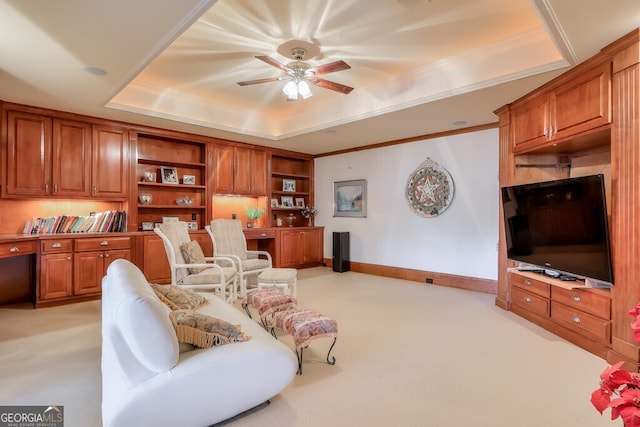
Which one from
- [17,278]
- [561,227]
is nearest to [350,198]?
[561,227]

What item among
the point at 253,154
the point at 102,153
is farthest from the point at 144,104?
the point at 253,154

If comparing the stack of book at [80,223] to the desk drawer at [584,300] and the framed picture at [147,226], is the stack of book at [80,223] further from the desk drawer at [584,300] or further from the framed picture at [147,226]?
the desk drawer at [584,300]

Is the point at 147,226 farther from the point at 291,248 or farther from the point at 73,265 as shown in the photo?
the point at 291,248

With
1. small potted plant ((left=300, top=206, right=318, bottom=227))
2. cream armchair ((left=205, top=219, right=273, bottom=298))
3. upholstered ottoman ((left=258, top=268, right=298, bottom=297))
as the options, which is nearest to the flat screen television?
upholstered ottoman ((left=258, top=268, right=298, bottom=297))

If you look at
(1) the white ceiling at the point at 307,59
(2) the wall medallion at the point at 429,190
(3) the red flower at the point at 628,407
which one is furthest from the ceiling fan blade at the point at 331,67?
(2) the wall medallion at the point at 429,190

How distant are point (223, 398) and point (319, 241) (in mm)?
5442

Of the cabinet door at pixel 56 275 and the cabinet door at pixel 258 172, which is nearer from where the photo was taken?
the cabinet door at pixel 56 275

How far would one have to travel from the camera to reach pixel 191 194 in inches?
231

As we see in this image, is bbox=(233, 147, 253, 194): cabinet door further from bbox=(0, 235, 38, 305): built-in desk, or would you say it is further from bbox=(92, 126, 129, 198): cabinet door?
bbox=(0, 235, 38, 305): built-in desk

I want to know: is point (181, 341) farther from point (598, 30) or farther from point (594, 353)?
point (598, 30)

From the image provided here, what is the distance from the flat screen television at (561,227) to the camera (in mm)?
2740

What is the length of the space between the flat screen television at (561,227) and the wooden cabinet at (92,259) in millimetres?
4846

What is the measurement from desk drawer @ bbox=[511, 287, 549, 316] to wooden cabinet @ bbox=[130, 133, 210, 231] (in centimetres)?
461

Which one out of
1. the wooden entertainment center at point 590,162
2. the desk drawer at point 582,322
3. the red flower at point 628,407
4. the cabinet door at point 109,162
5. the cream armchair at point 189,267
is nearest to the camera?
the red flower at point 628,407
